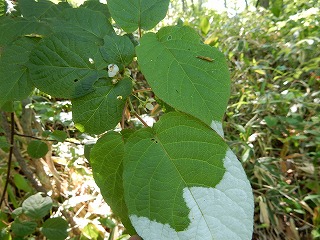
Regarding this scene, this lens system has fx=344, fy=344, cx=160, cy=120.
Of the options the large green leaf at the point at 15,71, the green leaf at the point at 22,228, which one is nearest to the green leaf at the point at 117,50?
the large green leaf at the point at 15,71

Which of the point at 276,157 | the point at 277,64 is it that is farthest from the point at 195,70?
the point at 277,64

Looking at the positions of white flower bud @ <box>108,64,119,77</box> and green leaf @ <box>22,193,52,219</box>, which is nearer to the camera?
white flower bud @ <box>108,64,119,77</box>

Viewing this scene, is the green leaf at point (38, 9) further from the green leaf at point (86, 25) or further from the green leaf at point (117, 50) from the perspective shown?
the green leaf at point (117, 50)

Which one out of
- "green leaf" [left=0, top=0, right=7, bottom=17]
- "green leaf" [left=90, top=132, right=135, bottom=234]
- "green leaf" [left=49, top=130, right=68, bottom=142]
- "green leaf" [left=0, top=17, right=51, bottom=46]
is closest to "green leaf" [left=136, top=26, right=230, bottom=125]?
"green leaf" [left=90, top=132, right=135, bottom=234]

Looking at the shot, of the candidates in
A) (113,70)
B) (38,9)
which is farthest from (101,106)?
(38,9)

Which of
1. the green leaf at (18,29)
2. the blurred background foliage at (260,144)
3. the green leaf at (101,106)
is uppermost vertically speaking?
the green leaf at (18,29)

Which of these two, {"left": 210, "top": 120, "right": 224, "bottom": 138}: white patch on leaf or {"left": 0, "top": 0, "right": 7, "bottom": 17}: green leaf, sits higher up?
{"left": 0, "top": 0, "right": 7, "bottom": 17}: green leaf

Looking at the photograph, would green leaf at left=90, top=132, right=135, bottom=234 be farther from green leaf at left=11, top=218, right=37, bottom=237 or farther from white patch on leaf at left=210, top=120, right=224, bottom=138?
green leaf at left=11, top=218, right=37, bottom=237
